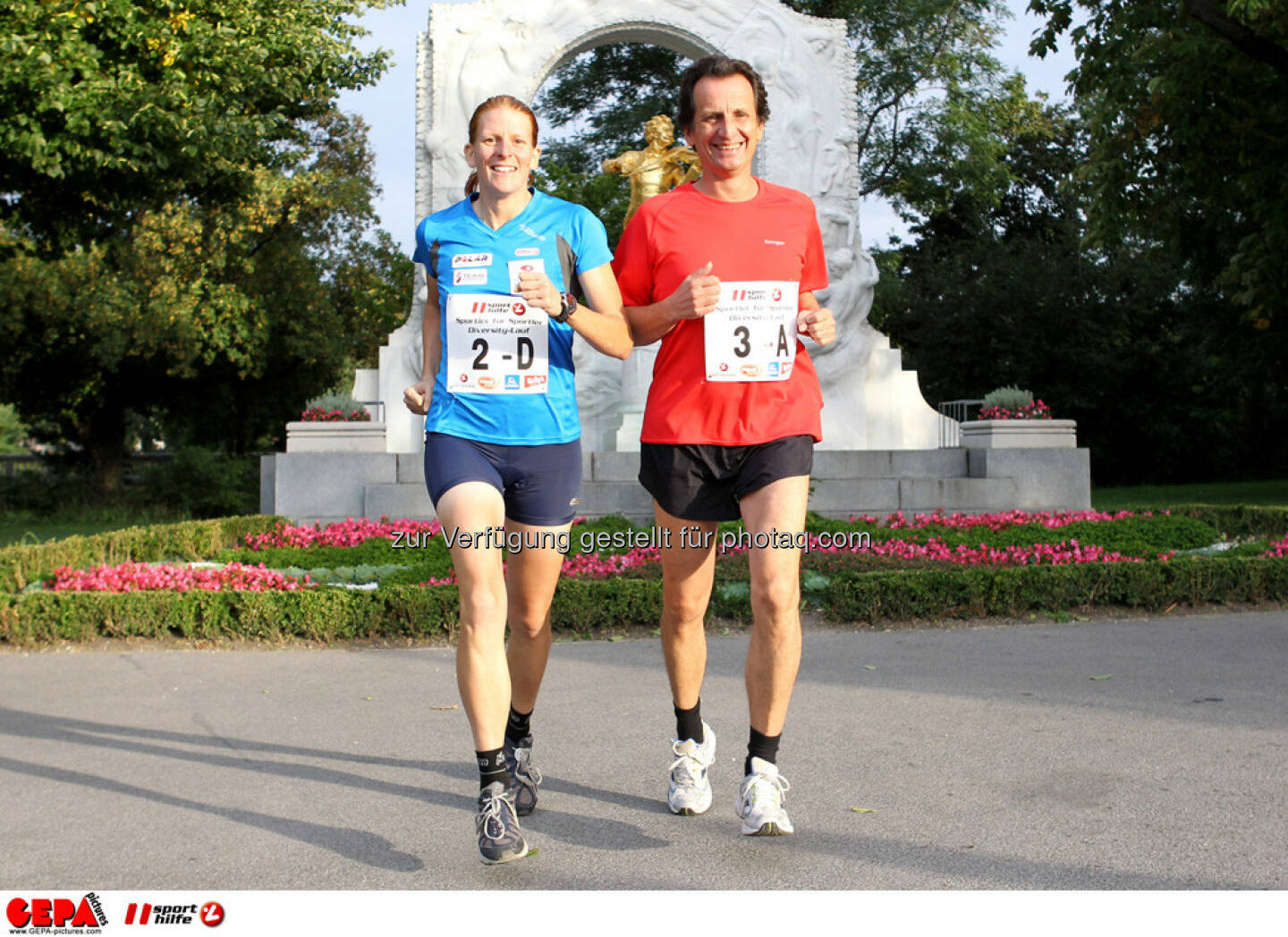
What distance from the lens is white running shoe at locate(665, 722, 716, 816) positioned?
360 cm

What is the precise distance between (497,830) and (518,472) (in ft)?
3.31

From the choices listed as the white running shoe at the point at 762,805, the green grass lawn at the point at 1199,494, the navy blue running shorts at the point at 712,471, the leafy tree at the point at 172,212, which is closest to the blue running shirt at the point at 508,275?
the navy blue running shorts at the point at 712,471

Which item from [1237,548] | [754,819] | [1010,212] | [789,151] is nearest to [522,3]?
[789,151]

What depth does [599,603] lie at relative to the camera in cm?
718

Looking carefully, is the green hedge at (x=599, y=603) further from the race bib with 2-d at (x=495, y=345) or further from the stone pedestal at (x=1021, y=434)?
the stone pedestal at (x=1021, y=434)

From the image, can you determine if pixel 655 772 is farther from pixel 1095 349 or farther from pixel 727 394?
pixel 1095 349

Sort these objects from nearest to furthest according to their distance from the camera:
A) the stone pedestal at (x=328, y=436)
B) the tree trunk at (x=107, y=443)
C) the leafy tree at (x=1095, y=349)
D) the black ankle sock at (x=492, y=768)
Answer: the black ankle sock at (x=492, y=768), the stone pedestal at (x=328, y=436), the tree trunk at (x=107, y=443), the leafy tree at (x=1095, y=349)

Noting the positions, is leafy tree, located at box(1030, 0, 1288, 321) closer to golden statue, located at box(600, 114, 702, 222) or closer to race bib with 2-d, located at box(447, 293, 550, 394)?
golden statue, located at box(600, 114, 702, 222)

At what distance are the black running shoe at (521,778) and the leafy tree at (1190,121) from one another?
14.5 m

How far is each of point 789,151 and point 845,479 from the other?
5.59 metres

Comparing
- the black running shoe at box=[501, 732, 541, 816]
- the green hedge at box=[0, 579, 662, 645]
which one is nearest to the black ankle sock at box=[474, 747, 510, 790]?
the black running shoe at box=[501, 732, 541, 816]

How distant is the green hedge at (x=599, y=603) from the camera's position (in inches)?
273
